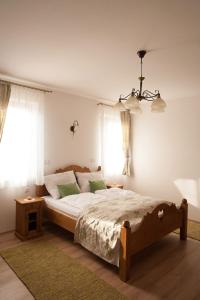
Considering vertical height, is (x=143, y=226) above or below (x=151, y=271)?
above

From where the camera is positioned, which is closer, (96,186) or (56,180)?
(56,180)

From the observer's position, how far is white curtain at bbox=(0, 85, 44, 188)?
3355 mm

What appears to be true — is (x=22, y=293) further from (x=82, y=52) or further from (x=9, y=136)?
(x=82, y=52)

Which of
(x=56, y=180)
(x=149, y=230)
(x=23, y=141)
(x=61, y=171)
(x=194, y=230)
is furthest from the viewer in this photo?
(x=61, y=171)

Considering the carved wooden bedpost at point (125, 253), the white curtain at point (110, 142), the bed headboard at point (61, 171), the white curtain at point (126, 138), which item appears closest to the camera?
the carved wooden bedpost at point (125, 253)

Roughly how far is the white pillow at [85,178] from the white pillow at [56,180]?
157 millimetres

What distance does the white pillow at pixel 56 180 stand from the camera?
3.62 m

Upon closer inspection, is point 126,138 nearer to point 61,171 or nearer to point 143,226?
A: point 61,171

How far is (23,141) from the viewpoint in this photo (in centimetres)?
351

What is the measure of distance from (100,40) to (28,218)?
8.76 feet

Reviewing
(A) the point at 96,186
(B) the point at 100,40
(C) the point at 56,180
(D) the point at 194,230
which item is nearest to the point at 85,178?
(A) the point at 96,186

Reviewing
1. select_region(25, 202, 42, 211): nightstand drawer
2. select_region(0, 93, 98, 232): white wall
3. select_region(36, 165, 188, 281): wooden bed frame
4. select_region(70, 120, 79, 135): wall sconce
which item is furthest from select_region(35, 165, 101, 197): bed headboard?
select_region(70, 120, 79, 135): wall sconce

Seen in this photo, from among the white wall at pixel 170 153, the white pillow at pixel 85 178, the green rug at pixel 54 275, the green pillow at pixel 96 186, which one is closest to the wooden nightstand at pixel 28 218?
the green rug at pixel 54 275

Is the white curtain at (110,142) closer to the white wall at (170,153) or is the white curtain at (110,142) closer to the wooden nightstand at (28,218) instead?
the white wall at (170,153)
